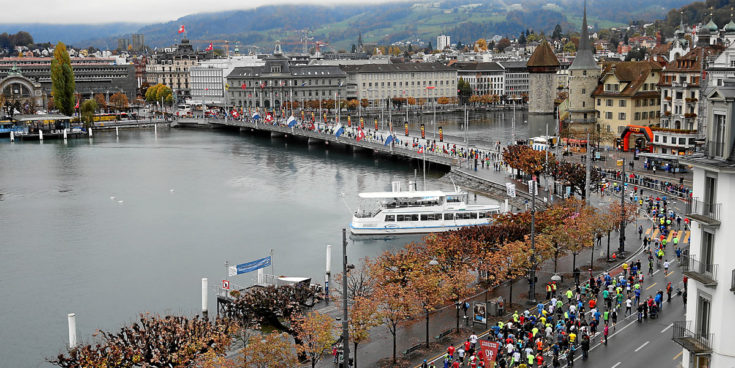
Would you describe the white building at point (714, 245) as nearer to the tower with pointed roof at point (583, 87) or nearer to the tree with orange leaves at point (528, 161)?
the tree with orange leaves at point (528, 161)

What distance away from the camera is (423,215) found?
53.8 m

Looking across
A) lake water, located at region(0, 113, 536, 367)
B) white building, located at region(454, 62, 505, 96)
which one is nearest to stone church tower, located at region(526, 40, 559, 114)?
white building, located at region(454, 62, 505, 96)

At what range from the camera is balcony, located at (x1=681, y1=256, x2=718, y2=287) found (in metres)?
17.8

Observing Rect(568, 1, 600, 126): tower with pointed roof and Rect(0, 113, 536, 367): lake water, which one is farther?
Rect(568, 1, 600, 126): tower with pointed roof

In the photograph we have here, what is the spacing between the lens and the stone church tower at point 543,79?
5733 inches

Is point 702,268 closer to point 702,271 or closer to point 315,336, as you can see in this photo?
point 702,271

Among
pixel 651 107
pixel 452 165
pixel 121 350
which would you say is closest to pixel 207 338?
pixel 121 350

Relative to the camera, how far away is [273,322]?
34031mm

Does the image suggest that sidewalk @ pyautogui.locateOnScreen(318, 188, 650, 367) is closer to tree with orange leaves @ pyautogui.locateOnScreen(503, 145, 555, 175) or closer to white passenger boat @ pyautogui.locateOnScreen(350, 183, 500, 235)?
white passenger boat @ pyautogui.locateOnScreen(350, 183, 500, 235)

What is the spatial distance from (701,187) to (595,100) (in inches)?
2946

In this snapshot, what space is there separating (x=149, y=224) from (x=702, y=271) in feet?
Result: 154

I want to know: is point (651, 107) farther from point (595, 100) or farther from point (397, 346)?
point (397, 346)

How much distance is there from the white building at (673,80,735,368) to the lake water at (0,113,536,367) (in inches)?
992

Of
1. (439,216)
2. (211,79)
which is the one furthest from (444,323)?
(211,79)
